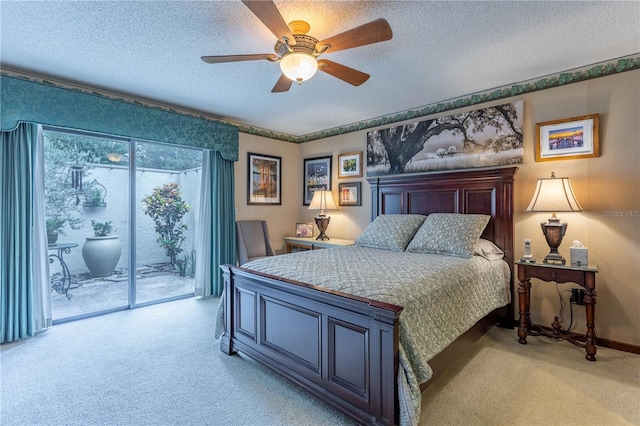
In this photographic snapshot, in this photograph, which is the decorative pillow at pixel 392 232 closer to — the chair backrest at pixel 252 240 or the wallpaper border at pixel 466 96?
the wallpaper border at pixel 466 96

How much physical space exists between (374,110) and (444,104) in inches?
33.6

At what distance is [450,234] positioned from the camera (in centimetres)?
302

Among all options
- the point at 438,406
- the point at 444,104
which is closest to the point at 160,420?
the point at 438,406

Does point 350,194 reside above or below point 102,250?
above

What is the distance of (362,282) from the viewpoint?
1941 mm

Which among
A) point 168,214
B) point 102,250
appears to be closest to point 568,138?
point 168,214

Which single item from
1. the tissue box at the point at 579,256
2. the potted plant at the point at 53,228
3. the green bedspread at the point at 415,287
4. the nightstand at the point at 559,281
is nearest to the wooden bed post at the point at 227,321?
the green bedspread at the point at 415,287

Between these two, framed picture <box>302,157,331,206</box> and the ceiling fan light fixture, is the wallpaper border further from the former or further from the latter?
the ceiling fan light fixture

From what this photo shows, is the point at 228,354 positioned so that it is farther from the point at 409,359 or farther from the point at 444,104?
the point at 444,104

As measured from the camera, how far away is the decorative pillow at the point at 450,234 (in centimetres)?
290

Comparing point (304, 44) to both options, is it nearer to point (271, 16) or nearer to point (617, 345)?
point (271, 16)

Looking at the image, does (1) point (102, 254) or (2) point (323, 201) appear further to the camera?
(2) point (323, 201)

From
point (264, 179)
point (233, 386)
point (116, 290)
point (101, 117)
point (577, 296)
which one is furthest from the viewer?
point (264, 179)

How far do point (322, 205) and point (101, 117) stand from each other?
2.89 metres
